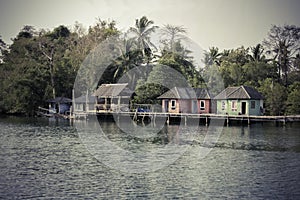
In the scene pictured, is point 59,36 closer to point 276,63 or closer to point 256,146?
point 276,63

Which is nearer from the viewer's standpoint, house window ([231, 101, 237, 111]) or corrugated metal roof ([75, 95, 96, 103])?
house window ([231, 101, 237, 111])

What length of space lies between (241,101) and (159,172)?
28.0m

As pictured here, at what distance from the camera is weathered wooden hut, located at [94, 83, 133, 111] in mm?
57125


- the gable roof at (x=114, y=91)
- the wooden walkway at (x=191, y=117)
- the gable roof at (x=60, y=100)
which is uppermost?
the gable roof at (x=114, y=91)

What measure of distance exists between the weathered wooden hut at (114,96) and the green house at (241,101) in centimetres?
1279

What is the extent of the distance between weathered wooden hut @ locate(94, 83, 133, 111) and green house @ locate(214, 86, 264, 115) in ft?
42.0

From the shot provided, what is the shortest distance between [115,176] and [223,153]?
8.85m

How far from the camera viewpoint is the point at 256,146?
30.2 m

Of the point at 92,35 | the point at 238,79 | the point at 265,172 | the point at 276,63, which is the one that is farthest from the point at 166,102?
the point at 265,172

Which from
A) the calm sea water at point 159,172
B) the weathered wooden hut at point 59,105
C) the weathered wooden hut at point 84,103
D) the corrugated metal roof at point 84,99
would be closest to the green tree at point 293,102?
the calm sea water at point 159,172

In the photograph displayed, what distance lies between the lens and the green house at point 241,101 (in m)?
47.4

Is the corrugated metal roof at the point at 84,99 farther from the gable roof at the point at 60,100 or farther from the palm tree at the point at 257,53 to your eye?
the palm tree at the point at 257,53

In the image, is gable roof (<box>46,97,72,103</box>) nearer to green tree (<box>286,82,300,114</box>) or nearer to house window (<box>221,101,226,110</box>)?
house window (<box>221,101,226,110</box>)

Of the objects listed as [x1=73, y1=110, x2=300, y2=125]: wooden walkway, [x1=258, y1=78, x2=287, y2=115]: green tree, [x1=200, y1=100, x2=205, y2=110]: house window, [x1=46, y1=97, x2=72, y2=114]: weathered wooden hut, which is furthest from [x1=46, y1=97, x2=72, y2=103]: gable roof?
[x1=258, y1=78, x2=287, y2=115]: green tree
